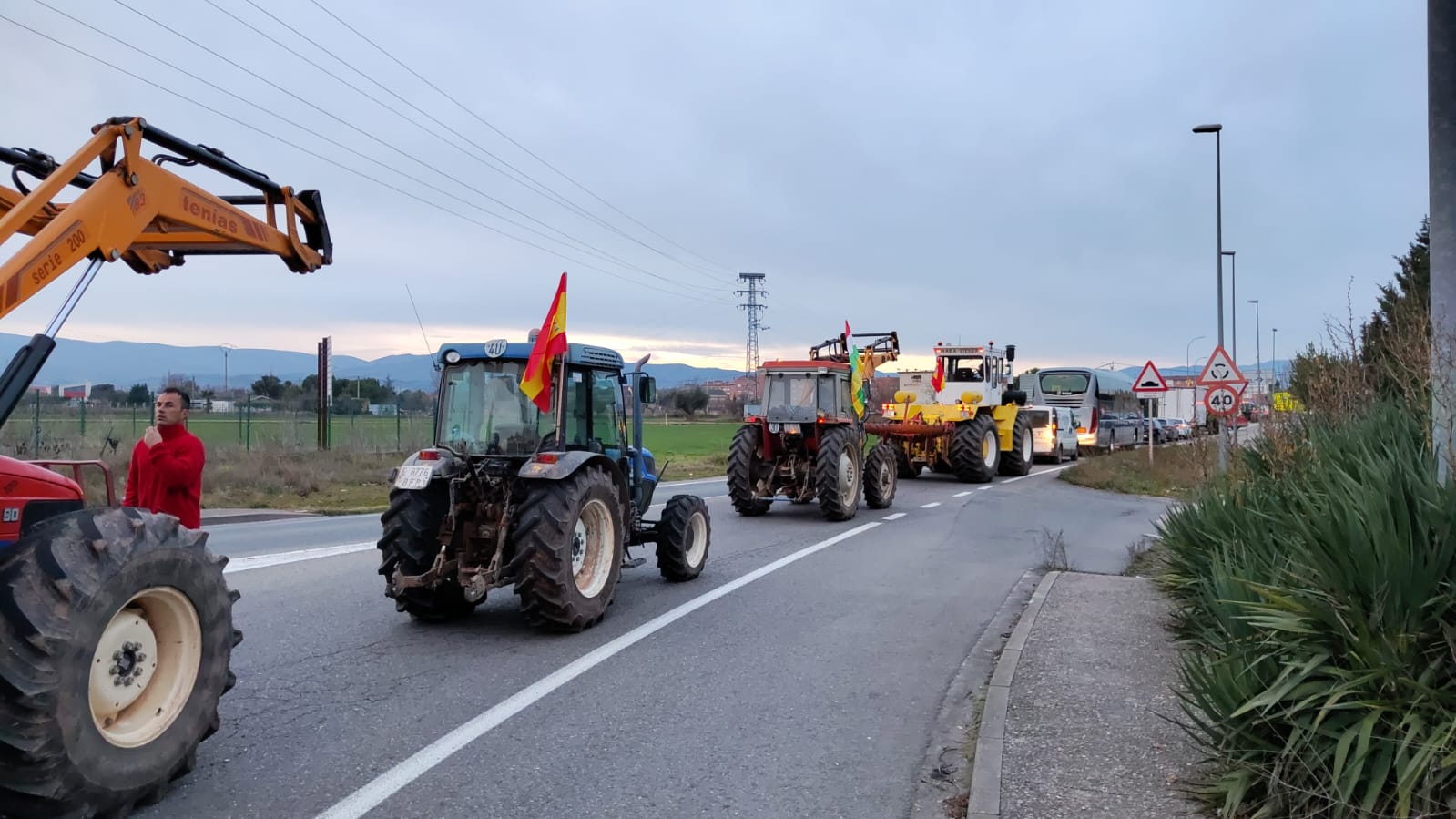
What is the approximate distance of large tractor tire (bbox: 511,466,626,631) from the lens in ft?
24.5

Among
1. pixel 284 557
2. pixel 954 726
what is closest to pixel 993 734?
pixel 954 726

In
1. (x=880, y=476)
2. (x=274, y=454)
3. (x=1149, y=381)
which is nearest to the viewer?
(x=880, y=476)

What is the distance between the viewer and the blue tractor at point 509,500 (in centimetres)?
757

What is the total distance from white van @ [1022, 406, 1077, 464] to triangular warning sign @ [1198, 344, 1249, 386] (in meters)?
12.2

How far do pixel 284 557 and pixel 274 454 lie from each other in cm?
1389

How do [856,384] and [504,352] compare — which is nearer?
[504,352]

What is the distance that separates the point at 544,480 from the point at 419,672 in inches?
67.6

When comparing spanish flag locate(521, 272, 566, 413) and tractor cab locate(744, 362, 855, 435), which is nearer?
spanish flag locate(521, 272, 566, 413)

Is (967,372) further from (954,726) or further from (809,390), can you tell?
(954,726)

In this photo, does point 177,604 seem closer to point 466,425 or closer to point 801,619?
point 466,425

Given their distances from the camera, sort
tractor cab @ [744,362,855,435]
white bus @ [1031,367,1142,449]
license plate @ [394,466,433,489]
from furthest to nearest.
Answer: white bus @ [1031,367,1142,449] → tractor cab @ [744,362,855,435] → license plate @ [394,466,433,489]

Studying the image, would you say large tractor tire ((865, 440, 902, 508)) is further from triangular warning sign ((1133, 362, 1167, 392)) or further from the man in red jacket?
the man in red jacket

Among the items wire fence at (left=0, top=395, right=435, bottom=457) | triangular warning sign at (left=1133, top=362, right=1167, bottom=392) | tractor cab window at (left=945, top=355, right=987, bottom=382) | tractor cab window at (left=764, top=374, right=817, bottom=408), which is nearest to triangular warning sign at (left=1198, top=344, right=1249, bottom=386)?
triangular warning sign at (left=1133, top=362, right=1167, bottom=392)

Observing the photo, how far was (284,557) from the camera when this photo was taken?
11.6m
